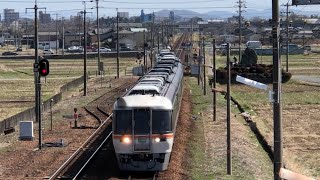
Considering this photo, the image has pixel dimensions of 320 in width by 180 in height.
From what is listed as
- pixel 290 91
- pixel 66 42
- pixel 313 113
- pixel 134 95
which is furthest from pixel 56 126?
pixel 66 42

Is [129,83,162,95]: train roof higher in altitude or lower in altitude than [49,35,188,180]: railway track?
higher

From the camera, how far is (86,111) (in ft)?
119

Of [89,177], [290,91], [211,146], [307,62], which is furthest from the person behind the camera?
[307,62]

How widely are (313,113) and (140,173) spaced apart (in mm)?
20691

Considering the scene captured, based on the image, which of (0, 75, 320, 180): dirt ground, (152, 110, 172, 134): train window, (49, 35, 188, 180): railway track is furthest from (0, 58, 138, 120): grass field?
(152, 110, 172, 134): train window

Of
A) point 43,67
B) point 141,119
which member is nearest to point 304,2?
point 141,119

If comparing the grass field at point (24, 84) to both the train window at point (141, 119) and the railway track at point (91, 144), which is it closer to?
the railway track at point (91, 144)

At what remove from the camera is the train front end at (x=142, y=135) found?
62.5 ft

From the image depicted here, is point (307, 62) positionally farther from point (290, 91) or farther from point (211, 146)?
point (211, 146)

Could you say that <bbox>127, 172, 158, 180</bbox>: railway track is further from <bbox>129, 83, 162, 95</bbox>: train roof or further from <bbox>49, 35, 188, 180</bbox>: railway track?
<bbox>129, 83, 162, 95</bbox>: train roof

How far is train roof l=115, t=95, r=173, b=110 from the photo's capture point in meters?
19.3

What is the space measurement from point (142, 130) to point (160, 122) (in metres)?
0.64

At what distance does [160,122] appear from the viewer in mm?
19375

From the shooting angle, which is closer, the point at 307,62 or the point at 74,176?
the point at 74,176
